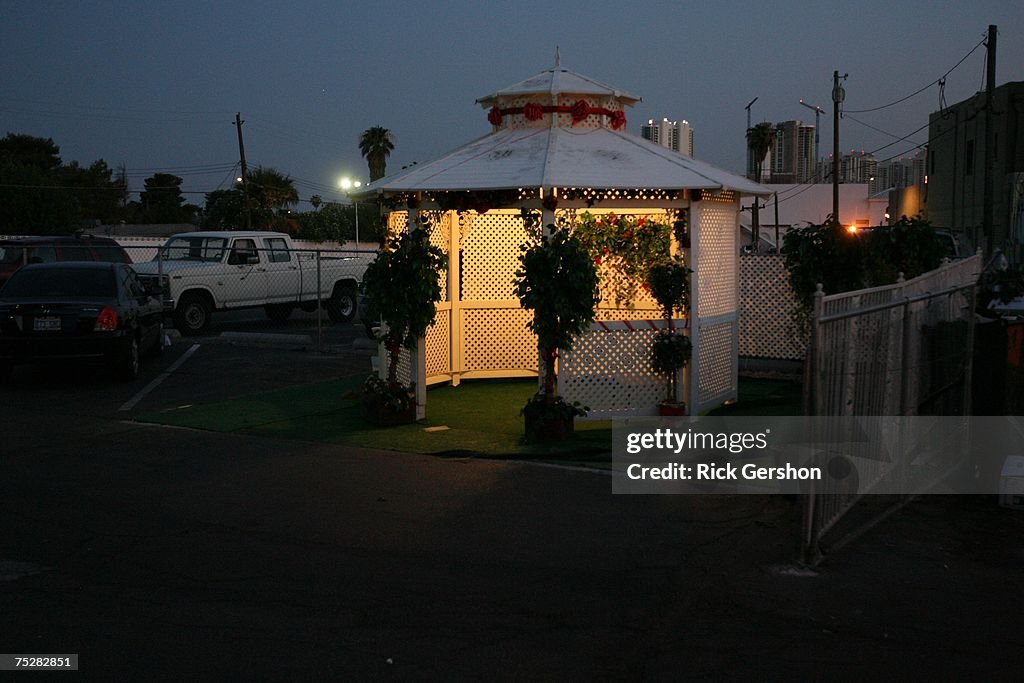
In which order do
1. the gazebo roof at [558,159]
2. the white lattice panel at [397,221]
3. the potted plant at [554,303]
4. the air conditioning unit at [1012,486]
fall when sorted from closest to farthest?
1. the air conditioning unit at [1012,486]
2. the potted plant at [554,303]
3. the gazebo roof at [558,159]
4. the white lattice panel at [397,221]

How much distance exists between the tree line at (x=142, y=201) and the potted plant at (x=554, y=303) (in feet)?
106

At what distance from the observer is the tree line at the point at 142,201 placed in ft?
173

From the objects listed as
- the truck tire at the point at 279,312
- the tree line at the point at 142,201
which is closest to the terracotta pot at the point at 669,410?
the truck tire at the point at 279,312

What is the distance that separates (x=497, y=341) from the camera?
15.0 metres

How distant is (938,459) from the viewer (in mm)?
8750

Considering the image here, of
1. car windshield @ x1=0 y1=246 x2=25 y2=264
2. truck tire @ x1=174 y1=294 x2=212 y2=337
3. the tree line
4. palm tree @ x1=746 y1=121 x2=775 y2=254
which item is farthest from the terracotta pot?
palm tree @ x1=746 y1=121 x2=775 y2=254

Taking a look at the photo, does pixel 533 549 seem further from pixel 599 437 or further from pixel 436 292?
pixel 436 292

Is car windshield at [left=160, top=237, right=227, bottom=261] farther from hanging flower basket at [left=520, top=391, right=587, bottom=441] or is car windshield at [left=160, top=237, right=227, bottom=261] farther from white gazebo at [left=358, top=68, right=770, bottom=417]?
hanging flower basket at [left=520, top=391, right=587, bottom=441]

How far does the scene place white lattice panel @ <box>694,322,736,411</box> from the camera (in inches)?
481

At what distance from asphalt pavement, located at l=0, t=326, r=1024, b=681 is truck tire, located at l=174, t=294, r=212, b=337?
39.2 ft

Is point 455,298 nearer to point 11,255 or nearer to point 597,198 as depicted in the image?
point 597,198

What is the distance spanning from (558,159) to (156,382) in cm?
672

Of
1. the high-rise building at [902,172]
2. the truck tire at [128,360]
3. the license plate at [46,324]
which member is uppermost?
the high-rise building at [902,172]

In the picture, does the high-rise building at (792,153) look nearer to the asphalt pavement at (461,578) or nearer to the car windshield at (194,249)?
the car windshield at (194,249)
